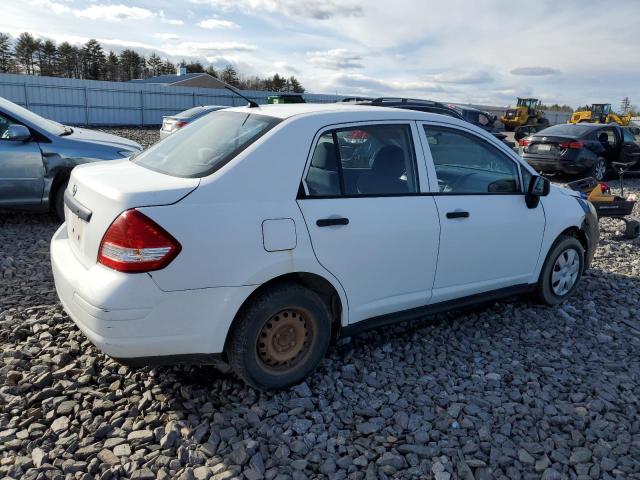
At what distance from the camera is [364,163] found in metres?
3.48

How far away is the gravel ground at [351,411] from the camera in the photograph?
8.62ft

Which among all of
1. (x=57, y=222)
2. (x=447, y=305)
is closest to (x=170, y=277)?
(x=447, y=305)

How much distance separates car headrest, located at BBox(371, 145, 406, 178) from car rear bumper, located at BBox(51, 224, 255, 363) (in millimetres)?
1293

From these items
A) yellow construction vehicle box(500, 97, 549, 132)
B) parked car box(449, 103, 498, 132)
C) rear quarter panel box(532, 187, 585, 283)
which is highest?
yellow construction vehicle box(500, 97, 549, 132)

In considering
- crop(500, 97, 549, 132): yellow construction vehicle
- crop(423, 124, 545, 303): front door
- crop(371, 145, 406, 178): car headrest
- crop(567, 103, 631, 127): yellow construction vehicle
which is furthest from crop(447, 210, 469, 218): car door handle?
crop(500, 97, 549, 132): yellow construction vehicle

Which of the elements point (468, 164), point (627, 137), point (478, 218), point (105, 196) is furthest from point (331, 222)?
point (627, 137)

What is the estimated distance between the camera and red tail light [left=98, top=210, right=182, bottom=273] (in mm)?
2576

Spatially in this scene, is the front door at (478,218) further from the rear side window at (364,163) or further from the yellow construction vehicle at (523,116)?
the yellow construction vehicle at (523,116)

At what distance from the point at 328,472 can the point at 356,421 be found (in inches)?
18.0

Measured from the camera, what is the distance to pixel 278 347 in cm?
312

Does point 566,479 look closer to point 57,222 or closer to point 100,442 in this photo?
point 100,442

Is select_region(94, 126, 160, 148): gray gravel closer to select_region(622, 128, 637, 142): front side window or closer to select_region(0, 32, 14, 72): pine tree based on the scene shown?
select_region(622, 128, 637, 142): front side window

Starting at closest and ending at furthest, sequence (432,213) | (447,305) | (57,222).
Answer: (432,213), (447,305), (57,222)

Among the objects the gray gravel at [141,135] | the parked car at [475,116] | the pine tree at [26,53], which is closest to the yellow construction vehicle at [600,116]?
the parked car at [475,116]
